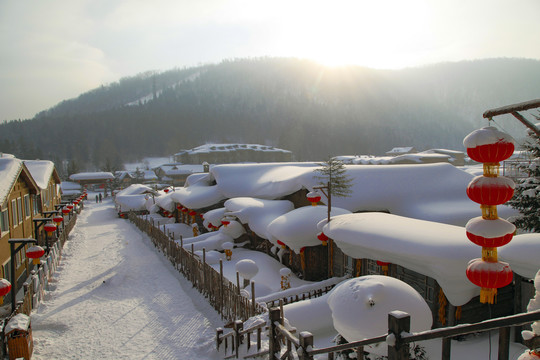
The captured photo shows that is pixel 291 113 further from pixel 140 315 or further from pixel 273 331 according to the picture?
pixel 273 331

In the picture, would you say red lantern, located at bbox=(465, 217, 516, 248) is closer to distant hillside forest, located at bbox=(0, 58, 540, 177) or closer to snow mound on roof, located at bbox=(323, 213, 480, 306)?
snow mound on roof, located at bbox=(323, 213, 480, 306)

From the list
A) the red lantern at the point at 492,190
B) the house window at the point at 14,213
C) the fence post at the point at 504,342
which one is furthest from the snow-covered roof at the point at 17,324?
the house window at the point at 14,213

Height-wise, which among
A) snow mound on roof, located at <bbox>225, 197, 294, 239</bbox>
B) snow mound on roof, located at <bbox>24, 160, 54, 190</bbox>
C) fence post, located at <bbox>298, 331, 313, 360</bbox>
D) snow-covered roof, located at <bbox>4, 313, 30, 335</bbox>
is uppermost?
snow mound on roof, located at <bbox>24, 160, 54, 190</bbox>

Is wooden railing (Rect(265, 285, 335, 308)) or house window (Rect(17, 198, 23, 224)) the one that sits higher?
house window (Rect(17, 198, 23, 224))

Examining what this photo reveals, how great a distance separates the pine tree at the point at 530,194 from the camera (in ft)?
39.4

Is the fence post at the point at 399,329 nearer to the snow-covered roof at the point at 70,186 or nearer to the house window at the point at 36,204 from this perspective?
the house window at the point at 36,204

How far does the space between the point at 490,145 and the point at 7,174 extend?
18.8m

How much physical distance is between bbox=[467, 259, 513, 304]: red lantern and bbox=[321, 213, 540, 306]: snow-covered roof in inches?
89.1

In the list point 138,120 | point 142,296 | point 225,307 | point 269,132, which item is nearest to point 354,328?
point 225,307

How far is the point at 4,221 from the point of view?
52.5ft

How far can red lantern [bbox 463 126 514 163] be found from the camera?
17.9ft

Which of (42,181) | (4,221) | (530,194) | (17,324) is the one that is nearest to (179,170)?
(42,181)

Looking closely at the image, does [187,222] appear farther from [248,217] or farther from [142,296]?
[142,296]

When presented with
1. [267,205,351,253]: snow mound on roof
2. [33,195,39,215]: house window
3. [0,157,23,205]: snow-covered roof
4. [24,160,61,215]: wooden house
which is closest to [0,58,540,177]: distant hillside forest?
[24,160,61,215]: wooden house
